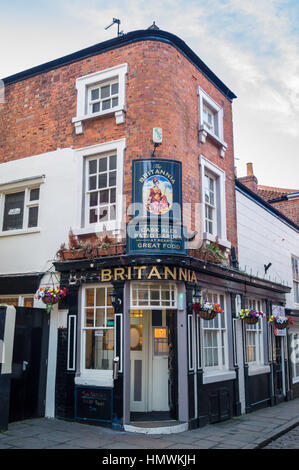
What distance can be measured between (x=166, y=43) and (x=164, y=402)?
28.8 feet

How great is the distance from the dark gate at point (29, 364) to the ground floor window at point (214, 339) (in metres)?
3.84

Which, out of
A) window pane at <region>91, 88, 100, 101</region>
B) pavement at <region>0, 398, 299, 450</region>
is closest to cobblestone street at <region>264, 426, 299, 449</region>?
pavement at <region>0, 398, 299, 450</region>

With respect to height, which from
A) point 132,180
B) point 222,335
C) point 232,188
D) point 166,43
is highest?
point 166,43

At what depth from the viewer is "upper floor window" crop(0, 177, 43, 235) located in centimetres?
1155

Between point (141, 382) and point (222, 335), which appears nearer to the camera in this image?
point (141, 382)

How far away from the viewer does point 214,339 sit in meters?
11.1

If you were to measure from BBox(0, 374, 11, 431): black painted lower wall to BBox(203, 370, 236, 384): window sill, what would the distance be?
429cm

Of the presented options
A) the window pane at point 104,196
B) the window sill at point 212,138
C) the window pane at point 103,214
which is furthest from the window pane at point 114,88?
the window pane at point 103,214

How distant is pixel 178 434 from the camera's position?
8.52 meters

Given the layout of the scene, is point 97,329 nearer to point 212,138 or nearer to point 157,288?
point 157,288

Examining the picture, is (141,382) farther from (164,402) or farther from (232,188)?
(232,188)

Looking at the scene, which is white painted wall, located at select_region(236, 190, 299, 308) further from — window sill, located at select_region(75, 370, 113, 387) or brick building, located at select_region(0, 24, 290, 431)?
window sill, located at select_region(75, 370, 113, 387)
